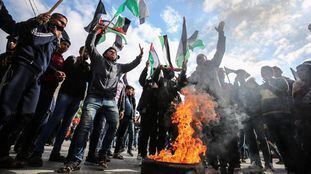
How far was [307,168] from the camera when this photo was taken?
4.59m

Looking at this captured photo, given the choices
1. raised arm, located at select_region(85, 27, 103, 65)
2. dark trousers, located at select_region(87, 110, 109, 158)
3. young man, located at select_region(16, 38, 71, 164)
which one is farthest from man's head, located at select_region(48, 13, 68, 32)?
dark trousers, located at select_region(87, 110, 109, 158)

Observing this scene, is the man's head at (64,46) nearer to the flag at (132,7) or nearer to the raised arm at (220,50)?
the flag at (132,7)

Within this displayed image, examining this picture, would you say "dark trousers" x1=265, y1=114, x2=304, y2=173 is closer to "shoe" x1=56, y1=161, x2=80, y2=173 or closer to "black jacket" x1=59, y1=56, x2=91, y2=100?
"shoe" x1=56, y1=161, x2=80, y2=173

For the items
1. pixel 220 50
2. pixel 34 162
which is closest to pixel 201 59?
pixel 220 50

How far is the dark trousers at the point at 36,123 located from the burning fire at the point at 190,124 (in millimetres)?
2276

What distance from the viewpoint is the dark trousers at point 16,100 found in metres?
3.40

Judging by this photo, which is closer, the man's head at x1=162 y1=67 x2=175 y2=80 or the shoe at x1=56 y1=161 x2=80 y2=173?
the shoe at x1=56 y1=161 x2=80 y2=173

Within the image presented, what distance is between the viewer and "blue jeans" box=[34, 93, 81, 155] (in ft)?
15.0

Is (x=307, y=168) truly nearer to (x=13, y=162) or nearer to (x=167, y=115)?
(x=167, y=115)

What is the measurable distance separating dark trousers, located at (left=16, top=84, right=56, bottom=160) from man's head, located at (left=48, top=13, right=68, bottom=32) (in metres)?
1.21

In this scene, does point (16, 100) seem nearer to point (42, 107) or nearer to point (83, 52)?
point (42, 107)

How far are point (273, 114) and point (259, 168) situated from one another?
5.02 ft

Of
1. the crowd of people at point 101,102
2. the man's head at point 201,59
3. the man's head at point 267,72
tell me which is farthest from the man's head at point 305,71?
the man's head at point 201,59

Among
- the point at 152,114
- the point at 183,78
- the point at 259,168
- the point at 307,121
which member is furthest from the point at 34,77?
the point at 259,168
